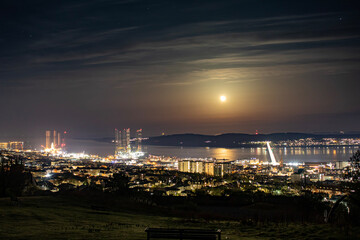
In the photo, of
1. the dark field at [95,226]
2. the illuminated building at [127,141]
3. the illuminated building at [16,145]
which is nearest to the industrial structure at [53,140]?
the illuminated building at [16,145]

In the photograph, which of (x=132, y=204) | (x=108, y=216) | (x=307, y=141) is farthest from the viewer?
(x=307, y=141)

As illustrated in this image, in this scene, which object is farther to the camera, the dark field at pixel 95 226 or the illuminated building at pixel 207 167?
the illuminated building at pixel 207 167

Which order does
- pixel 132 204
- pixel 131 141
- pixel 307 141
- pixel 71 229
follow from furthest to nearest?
1. pixel 131 141
2. pixel 307 141
3. pixel 132 204
4. pixel 71 229

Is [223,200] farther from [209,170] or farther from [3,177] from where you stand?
[209,170]

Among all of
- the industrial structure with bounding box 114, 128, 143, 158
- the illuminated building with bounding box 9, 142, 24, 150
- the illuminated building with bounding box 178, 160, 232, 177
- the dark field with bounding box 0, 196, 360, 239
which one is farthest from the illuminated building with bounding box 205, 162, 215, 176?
the illuminated building with bounding box 9, 142, 24, 150

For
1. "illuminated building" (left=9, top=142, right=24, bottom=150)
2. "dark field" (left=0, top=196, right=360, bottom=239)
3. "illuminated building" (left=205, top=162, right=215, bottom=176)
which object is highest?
"illuminated building" (left=9, top=142, right=24, bottom=150)

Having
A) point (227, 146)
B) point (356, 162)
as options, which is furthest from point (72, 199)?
point (227, 146)

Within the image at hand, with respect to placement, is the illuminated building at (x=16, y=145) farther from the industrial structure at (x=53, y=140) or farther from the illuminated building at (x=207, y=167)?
the illuminated building at (x=207, y=167)

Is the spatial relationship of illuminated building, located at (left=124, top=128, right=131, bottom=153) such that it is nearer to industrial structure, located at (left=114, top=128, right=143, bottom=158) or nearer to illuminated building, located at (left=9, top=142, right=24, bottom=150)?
industrial structure, located at (left=114, top=128, right=143, bottom=158)
